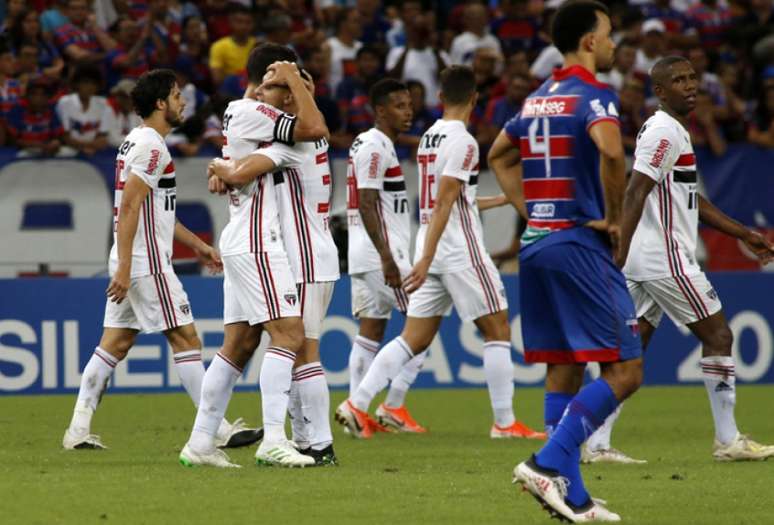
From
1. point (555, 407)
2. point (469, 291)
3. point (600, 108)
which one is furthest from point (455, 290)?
point (600, 108)

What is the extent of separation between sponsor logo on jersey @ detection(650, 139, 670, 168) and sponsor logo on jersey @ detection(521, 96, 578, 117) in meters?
2.03

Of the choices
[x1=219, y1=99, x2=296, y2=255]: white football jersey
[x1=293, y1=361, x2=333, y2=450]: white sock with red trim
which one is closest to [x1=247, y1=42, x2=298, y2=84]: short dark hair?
[x1=219, y1=99, x2=296, y2=255]: white football jersey

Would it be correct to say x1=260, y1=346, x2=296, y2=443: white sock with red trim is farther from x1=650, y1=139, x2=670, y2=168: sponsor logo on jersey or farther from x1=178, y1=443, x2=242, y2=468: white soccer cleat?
x1=650, y1=139, x2=670, y2=168: sponsor logo on jersey

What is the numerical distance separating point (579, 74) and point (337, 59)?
12.3m

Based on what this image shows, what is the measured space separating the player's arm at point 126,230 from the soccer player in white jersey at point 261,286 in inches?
42.8

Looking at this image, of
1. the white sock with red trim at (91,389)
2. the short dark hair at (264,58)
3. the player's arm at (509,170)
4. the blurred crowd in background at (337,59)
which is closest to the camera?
the player's arm at (509,170)

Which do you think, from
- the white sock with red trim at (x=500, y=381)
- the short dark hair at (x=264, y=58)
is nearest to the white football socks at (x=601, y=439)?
the white sock with red trim at (x=500, y=381)

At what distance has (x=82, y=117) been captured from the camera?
17.3m

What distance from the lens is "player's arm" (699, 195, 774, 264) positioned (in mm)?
9867

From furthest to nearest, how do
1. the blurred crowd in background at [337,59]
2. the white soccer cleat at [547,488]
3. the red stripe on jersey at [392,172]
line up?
the blurred crowd in background at [337,59] → the red stripe on jersey at [392,172] → the white soccer cleat at [547,488]

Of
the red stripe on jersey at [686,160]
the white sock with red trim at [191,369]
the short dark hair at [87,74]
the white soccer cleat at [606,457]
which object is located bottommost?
the white soccer cleat at [606,457]

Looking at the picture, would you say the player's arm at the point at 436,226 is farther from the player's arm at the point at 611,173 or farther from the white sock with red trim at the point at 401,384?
the player's arm at the point at 611,173

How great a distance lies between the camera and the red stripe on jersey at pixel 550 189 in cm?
738

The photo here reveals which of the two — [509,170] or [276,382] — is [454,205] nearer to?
[276,382]
